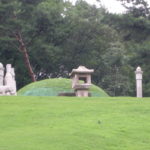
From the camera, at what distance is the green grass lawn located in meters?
12.3

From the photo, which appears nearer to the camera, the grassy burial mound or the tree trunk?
the grassy burial mound

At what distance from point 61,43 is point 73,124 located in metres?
31.2

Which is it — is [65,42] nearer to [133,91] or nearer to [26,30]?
[26,30]

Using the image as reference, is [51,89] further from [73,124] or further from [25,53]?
[73,124]

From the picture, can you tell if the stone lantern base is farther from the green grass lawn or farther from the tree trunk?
the tree trunk

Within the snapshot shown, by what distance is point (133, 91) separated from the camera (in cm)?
4256

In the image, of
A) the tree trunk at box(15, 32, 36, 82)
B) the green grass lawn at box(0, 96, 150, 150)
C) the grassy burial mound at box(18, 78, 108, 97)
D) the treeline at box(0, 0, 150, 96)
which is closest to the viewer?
the green grass lawn at box(0, 96, 150, 150)

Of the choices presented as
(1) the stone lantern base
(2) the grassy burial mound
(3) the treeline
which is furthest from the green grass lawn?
(3) the treeline

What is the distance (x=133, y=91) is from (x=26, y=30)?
32.0 feet

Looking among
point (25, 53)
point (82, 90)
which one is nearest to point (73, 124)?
point (82, 90)

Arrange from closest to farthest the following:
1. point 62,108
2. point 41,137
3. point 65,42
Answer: point 41,137
point 62,108
point 65,42

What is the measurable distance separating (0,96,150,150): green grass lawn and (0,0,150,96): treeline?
2195 cm

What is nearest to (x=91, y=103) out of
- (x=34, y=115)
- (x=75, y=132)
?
(x=34, y=115)

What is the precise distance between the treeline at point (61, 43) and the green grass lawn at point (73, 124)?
21950 millimetres
